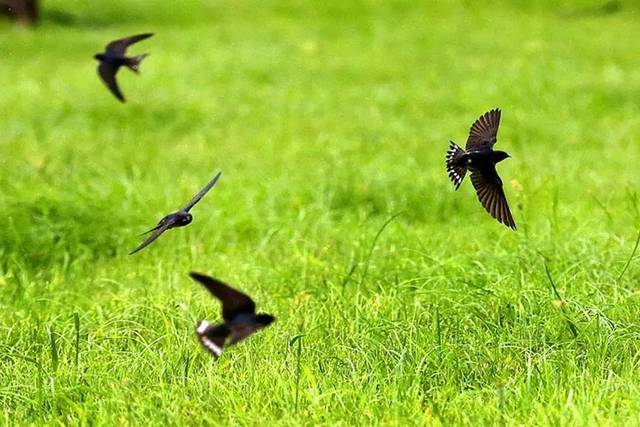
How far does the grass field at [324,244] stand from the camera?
2.71m

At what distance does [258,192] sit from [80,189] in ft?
3.24

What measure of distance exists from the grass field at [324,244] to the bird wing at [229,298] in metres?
0.39

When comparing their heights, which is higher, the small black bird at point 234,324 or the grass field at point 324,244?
the small black bird at point 234,324

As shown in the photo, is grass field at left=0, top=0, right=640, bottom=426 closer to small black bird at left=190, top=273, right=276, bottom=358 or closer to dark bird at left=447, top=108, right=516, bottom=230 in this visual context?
small black bird at left=190, top=273, right=276, bottom=358

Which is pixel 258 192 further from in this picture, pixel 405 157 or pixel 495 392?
pixel 495 392

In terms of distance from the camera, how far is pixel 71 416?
105 inches

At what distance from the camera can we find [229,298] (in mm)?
Result: 2123

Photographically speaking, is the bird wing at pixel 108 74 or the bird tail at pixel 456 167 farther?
the bird wing at pixel 108 74

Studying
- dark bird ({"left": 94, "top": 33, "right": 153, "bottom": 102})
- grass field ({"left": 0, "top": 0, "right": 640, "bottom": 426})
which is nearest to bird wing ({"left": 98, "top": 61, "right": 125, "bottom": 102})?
dark bird ({"left": 94, "top": 33, "right": 153, "bottom": 102})

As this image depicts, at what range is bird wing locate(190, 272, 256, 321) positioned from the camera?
6.48ft

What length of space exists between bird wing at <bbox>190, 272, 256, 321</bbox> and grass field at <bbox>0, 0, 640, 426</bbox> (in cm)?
39

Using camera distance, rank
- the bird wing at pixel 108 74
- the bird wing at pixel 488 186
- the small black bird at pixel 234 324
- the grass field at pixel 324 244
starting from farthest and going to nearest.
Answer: the bird wing at pixel 108 74
the grass field at pixel 324 244
the bird wing at pixel 488 186
the small black bird at pixel 234 324

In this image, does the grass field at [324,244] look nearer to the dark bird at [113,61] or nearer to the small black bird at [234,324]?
the small black bird at [234,324]

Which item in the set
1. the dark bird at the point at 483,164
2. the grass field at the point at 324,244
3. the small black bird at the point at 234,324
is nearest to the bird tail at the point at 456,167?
the dark bird at the point at 483,164
